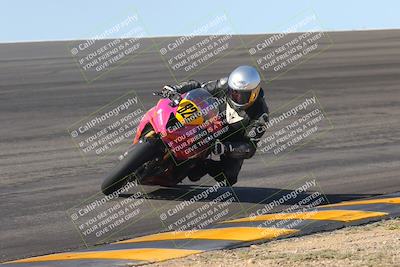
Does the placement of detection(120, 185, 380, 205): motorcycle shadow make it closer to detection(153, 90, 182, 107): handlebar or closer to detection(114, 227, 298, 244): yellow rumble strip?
detection(153, 90, 182, 107): handlebar

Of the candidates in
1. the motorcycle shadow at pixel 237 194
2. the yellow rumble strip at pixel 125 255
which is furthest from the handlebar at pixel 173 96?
the yellow rumble strip at pixel 125 255

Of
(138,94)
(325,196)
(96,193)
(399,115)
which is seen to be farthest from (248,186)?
(138,94)

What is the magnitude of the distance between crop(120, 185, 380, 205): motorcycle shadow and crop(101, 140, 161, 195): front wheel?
0.42 m

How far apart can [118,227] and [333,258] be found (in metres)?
2.70

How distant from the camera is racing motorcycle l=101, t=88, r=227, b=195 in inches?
364

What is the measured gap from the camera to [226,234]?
800 centimetres

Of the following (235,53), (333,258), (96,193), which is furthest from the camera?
(235,53)

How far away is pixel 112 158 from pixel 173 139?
3.22 metres

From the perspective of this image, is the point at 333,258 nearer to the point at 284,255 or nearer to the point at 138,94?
the point at 284,255

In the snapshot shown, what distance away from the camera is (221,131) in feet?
31.4
